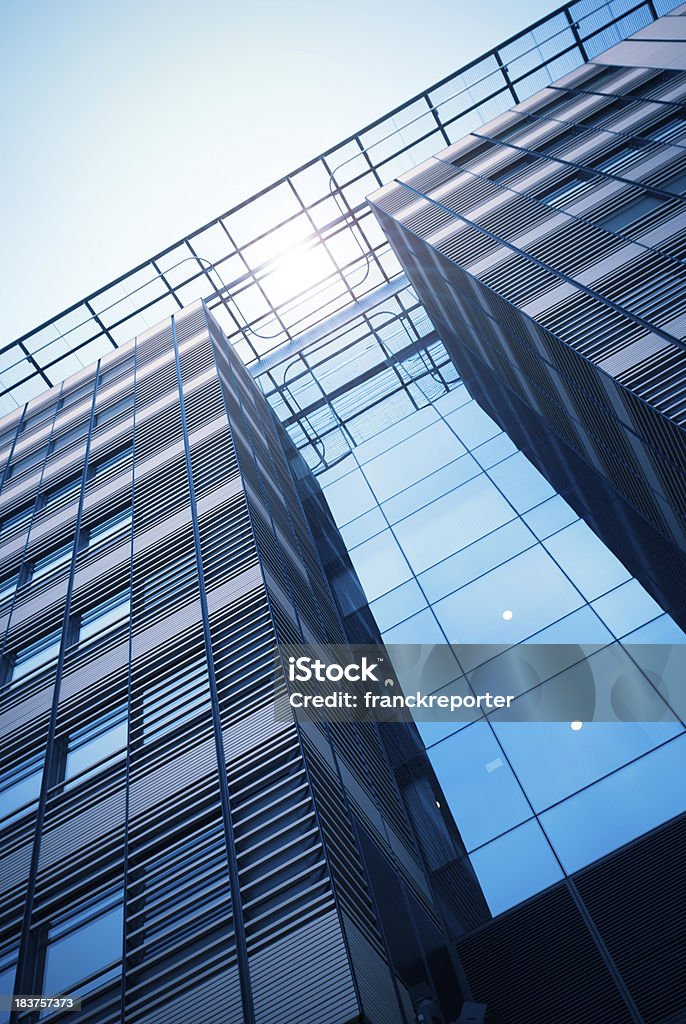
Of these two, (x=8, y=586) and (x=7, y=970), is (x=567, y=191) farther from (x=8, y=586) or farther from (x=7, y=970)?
(x=7, y=970)

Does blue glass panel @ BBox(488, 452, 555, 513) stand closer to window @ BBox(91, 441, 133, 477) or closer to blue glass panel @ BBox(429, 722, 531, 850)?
blue glass panel @ BBox(429, 722, 531, 850)

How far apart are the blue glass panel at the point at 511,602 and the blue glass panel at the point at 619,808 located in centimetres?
327

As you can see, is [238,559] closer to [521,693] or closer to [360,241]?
[521,693]

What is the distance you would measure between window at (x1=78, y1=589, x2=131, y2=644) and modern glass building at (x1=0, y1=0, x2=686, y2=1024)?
5.19 meters

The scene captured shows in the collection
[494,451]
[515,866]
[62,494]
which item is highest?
[62,494]

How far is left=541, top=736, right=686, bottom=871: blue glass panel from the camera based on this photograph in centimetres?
1109

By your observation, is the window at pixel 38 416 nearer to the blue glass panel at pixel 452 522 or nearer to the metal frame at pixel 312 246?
the metal frame at pixel 312 246

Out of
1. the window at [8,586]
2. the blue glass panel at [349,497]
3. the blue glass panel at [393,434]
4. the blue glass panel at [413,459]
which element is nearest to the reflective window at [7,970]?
the window at [8,586]

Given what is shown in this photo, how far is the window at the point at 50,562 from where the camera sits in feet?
54.3

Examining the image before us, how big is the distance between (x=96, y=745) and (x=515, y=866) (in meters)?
6.13

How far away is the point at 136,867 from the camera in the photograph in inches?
382

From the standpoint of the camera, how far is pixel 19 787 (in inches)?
476

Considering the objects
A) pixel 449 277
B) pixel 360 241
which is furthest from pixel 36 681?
pixel 360 241

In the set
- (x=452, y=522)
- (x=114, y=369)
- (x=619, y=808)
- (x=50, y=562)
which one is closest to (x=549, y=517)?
(x=452, y=522)
